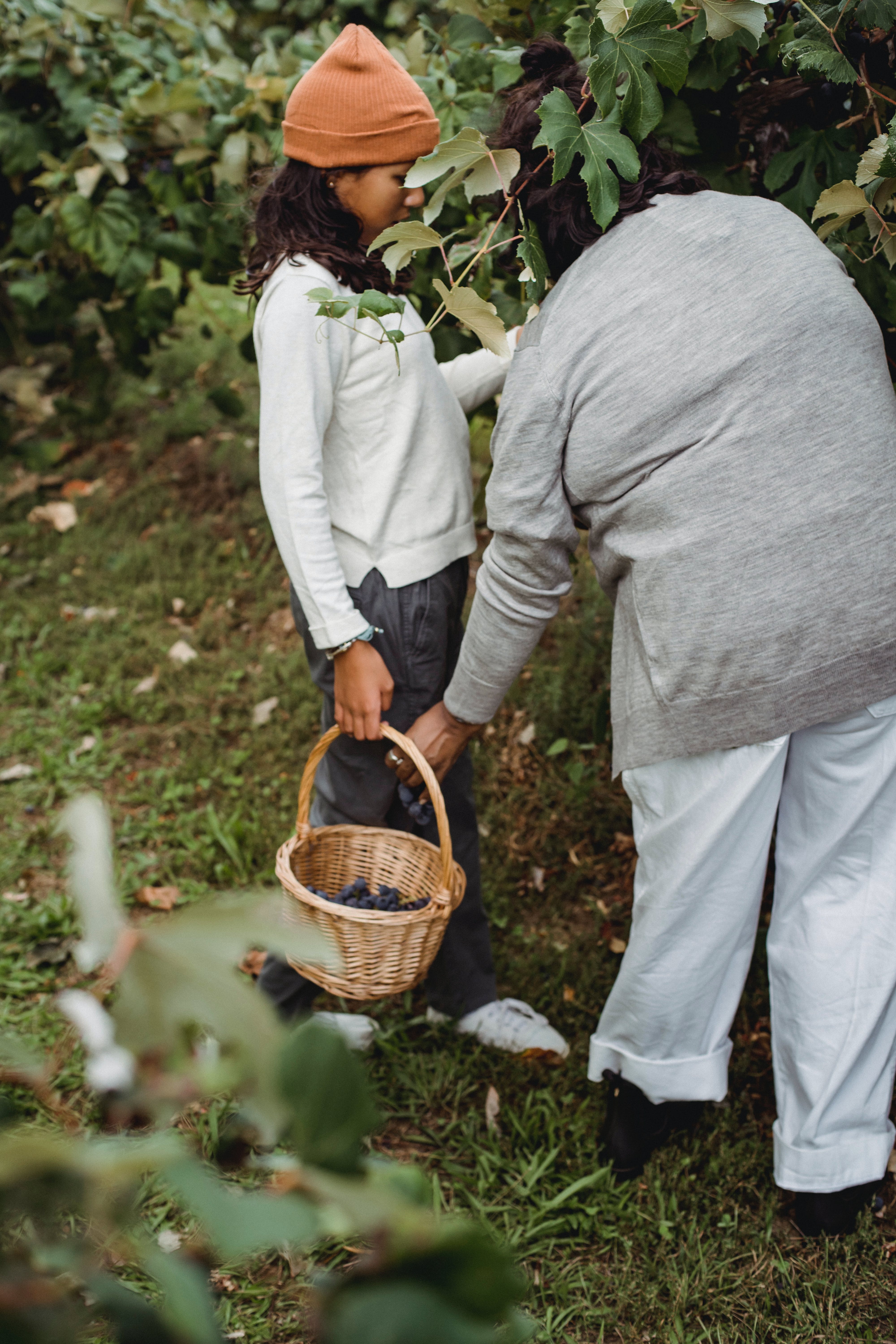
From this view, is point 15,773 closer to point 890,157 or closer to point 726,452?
point 726,452

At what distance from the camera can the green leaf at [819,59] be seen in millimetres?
1488

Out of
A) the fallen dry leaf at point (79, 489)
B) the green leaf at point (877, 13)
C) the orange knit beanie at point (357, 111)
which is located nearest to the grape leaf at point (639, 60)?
the green leaf at point (877, 13)

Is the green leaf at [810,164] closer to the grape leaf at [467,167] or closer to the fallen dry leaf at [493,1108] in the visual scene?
the grape leaf at [467,167]

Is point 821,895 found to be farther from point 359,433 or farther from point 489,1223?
point 359,433

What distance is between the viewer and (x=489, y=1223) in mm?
1943

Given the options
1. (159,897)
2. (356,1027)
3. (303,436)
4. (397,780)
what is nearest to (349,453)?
(303,436)

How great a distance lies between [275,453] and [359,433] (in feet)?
0.60

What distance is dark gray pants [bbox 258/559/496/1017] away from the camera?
192 cm

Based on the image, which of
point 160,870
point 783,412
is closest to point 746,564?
point 783,412

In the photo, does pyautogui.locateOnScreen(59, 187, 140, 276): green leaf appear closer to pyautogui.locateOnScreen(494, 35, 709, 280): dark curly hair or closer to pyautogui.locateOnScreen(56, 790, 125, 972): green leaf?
pyautogui.locateOnScreen(494, 35, 709, 280): dark curly hair

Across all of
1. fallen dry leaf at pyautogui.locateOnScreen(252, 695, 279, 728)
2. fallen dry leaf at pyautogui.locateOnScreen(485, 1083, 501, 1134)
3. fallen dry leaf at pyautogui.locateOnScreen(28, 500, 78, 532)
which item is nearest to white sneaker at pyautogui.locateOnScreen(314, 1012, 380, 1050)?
fallen dry leaf at pyautogui.locateOnScreen(485, 1083, 501, 1134)

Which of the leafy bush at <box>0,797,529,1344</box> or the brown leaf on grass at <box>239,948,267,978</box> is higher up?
the leafy bush at <box>0,797,529,1344</box>

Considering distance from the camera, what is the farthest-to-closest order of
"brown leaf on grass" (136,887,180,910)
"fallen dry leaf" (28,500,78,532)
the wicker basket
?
"fallen dry leaf" (28,500,78,532), "brown leaf on grass" (136,887,180,910), the wicker basket

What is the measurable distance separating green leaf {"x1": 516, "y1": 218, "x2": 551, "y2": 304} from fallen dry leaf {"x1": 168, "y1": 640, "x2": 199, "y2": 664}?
2500mm
